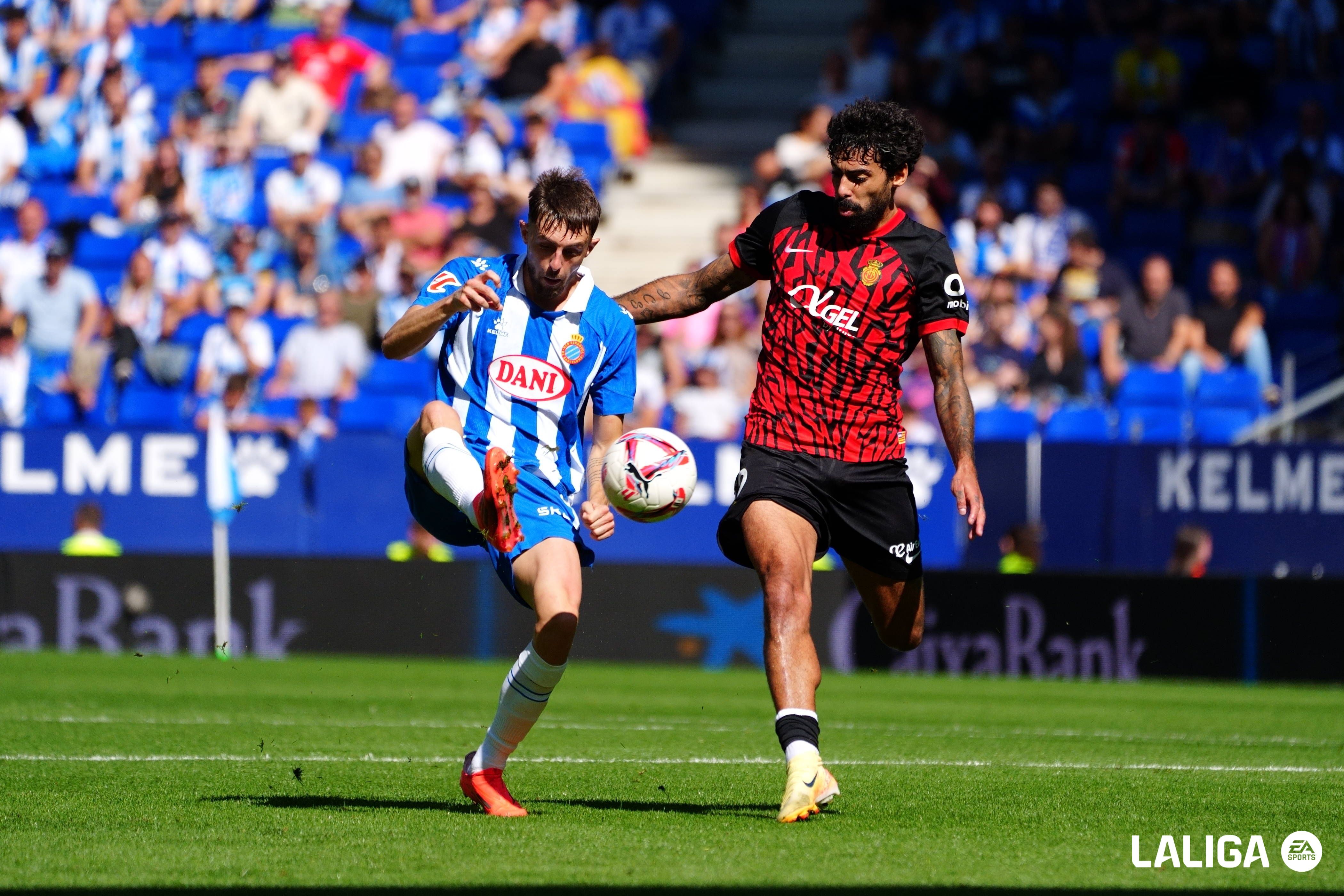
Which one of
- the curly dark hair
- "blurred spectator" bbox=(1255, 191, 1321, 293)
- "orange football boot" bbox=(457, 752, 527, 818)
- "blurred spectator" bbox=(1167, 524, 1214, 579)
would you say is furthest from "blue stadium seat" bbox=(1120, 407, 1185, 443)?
"orange football boot" bbox=(457, 752, 527, 818)

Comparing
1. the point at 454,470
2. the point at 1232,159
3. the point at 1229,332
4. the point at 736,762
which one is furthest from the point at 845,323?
the point at 1232,159

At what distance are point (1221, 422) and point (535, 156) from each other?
7.20 meters

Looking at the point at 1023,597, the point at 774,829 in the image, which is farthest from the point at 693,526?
the point at 774,829

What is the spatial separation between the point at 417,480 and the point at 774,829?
176 centimetres

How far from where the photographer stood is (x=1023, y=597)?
13727 millimetres

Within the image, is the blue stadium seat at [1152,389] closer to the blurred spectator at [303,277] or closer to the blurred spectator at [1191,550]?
the blurred spectator at [1191,550]

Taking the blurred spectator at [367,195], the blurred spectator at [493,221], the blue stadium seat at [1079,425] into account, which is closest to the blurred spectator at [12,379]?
the blurred spectator at [367,195]

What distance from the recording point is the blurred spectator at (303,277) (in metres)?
17.9

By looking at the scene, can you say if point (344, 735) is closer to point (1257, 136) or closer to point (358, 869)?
point (358, 869)

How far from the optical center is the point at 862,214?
6.25 metres

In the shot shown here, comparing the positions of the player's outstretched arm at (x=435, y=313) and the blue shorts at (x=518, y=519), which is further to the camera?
the blue shorts at (x=518, y=519)

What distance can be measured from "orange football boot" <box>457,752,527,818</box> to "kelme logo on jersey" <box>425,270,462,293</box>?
5.04 ft

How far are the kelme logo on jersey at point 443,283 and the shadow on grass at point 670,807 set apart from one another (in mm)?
1776

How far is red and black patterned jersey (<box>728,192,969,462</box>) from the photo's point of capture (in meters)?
6.33
